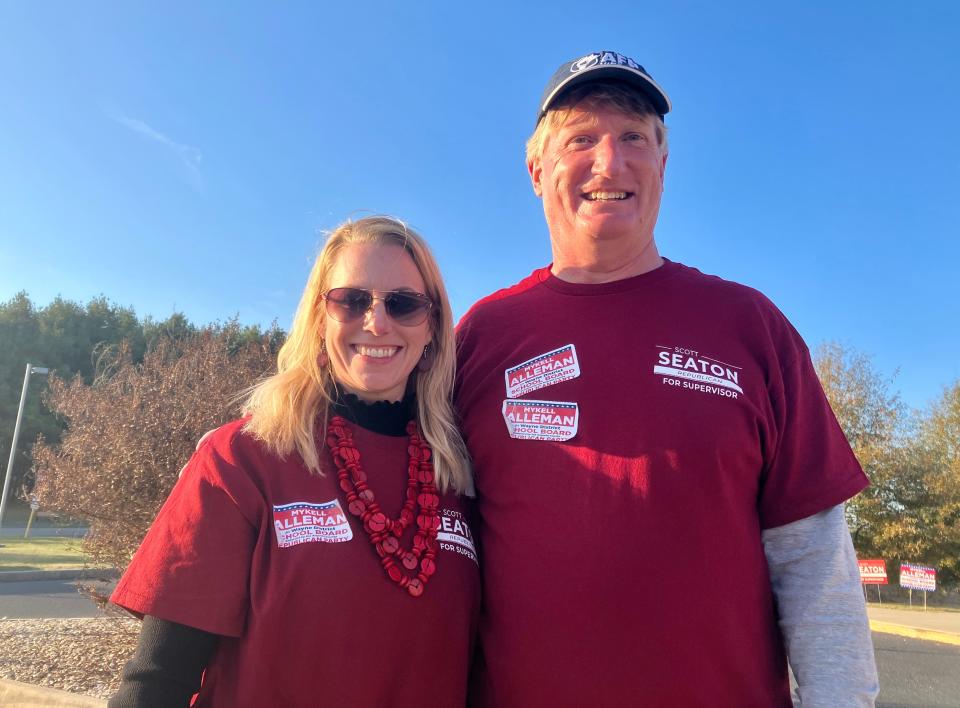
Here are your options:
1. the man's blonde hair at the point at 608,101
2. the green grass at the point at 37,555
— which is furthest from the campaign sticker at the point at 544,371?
the green grass at the point at 37,555

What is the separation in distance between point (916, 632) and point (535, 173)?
46.0 ft

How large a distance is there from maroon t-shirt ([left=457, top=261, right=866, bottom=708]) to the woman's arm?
82 centimetres

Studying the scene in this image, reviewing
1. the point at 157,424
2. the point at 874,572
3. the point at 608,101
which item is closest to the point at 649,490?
the point at 608,101

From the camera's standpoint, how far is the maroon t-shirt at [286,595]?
1.77 metres

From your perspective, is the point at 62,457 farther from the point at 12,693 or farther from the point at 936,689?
the point at 936,689

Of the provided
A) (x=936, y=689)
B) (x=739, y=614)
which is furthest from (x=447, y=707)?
(x=936, y=689)

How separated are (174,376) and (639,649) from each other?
21.4ft

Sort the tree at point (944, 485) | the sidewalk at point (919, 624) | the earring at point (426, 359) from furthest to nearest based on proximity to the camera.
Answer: the tree at point (944, 485)
the sidewalk at point (919, 624)
the earring at point (426, 359)

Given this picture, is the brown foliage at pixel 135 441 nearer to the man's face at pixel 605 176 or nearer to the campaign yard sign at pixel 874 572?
the man's face at pixel 605 176

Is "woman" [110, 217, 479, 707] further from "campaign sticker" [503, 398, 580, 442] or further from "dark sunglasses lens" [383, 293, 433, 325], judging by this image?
"campaign sticker" [503, 398, 580, 442]

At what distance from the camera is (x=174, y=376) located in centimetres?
713

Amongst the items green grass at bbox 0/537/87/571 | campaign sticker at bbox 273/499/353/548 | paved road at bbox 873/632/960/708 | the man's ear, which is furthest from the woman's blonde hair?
green grass at bbox 0/537/87/571

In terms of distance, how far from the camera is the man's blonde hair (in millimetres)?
2305

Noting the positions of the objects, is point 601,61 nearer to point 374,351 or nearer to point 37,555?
point 374,351
